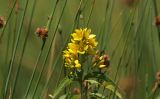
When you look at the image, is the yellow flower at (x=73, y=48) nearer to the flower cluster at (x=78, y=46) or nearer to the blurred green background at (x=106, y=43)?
the flower cluster at (x=78, y=46)

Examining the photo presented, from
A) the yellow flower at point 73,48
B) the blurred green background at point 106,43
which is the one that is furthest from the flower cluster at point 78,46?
the blurred green background at point 106,43

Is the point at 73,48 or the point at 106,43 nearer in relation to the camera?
the point at 73,48

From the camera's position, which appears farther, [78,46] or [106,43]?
[106,43]

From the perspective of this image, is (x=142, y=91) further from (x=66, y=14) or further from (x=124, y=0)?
(x=66, y=14)

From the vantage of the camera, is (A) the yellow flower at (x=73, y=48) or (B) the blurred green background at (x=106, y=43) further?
(B) the blurred green background at (x=106, y=43)

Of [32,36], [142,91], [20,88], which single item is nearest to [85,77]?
[142,91]

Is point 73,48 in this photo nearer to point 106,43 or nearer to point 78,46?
point 78,46

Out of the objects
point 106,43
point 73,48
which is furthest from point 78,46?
point 106,43

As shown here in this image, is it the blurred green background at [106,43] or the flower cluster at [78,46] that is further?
the blurred green background at [106,43]
